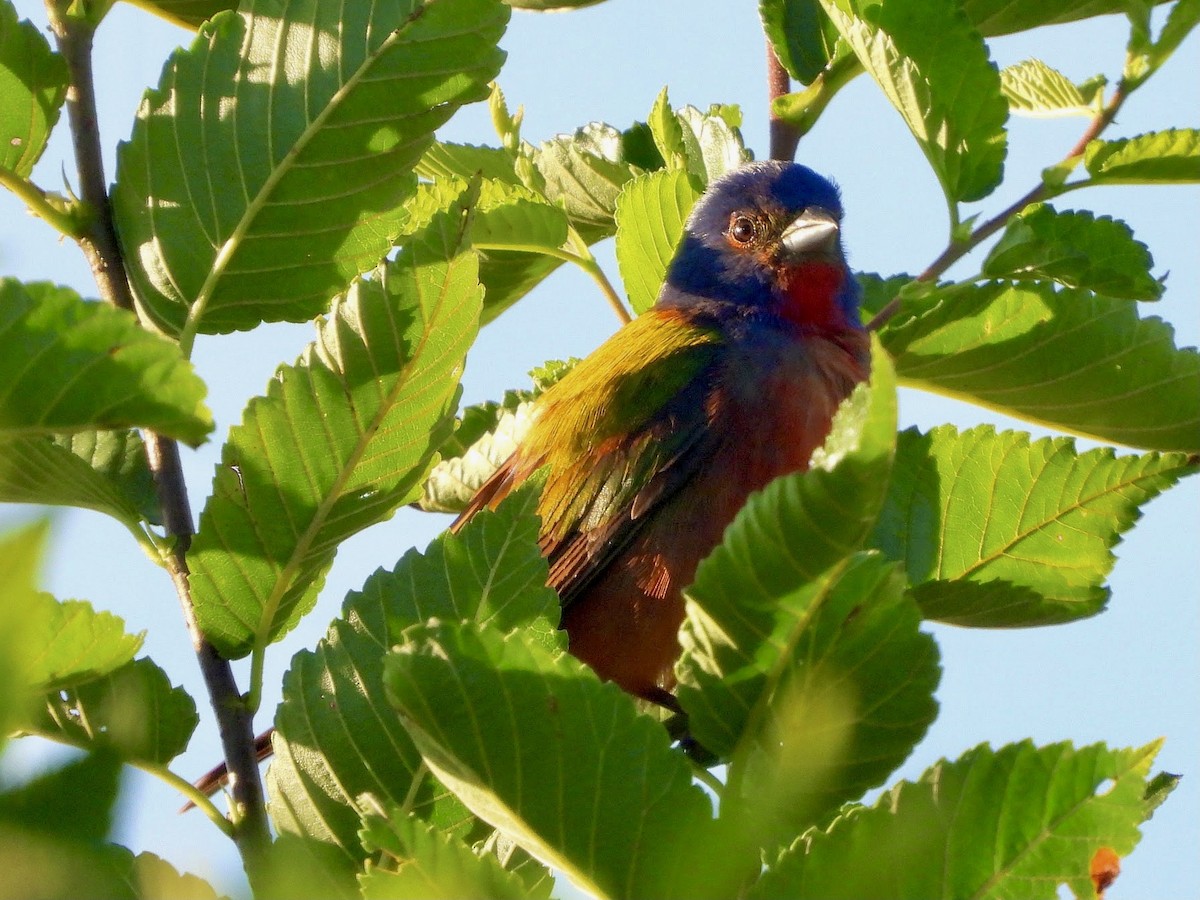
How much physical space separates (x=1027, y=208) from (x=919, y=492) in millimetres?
528

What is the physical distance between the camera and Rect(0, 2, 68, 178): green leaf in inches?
89.0

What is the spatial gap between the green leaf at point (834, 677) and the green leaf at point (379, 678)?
44 centimetres

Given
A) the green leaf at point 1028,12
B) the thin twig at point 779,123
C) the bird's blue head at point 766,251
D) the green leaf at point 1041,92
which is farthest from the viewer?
the bird's blue head at point 766,251

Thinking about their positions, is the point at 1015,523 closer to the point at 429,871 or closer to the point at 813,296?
the point at 429,871

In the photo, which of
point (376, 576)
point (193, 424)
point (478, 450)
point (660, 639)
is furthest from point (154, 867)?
point (660, 639)

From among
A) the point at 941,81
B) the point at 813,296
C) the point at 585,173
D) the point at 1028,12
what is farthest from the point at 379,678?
the point at 813,296

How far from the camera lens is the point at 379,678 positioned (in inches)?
79.2

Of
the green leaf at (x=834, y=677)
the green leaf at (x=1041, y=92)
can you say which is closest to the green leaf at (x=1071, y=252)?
the green leaf at (x=1041, y=92)

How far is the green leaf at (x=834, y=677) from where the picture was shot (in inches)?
60.0

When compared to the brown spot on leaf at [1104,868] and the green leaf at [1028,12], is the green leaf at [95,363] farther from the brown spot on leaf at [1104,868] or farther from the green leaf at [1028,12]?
the green leaf at [1028,12]

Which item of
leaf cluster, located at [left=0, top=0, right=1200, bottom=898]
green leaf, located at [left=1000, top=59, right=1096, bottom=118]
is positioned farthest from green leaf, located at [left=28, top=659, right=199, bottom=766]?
green leaf, located at [left=1000, top=59, right=1096, bottom=118]

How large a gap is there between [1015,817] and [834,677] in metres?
0.25

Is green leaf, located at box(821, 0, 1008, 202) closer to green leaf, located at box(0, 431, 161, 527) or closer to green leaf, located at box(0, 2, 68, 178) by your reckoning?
green leaf, located at box(0, 2, 68, 178)

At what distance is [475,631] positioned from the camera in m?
1.46
